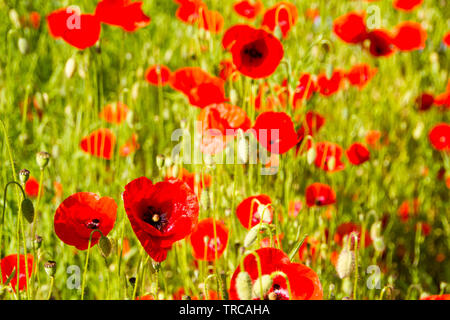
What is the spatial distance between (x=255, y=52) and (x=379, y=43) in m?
0.62

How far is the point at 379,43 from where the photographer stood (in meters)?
1.55

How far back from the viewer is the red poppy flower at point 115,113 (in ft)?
4.51

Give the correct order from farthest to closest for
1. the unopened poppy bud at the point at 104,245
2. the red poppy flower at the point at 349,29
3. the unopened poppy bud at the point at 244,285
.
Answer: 1. the red poppy flower at the point at 349,29
2. the unopened poppy bud at the point at 104,245
3. the unopened poppy bud at the point at 244,285

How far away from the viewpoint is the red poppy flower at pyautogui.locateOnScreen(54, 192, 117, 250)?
789 millimetres

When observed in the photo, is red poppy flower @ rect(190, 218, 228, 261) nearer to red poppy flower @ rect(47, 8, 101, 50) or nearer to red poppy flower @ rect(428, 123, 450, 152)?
red poppy flower @ rect(47, 8, 101, 50)

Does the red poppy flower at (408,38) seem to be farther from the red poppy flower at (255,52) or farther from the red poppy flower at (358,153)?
the red poppy flower at (255,52)

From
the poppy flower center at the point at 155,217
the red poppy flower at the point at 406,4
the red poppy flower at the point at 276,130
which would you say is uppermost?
the red poppy flower at the point at 406,4

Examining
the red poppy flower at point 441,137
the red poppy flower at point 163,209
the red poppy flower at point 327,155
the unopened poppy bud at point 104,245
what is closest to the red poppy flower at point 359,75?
the red poppy flower at point 441,137

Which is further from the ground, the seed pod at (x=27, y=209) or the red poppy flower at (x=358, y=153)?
the red poppy flower at (x=358, y=153)

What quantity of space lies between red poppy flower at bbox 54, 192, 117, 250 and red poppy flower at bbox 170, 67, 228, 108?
0.41 metres

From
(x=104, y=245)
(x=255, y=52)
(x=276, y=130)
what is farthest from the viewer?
(x=255, y=52)

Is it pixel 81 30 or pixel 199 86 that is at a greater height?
pixel 81 30

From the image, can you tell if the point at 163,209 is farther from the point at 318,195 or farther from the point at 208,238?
the point at 318,195

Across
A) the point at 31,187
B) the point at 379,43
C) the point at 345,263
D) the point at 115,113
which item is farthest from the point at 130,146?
the point at 379,43
